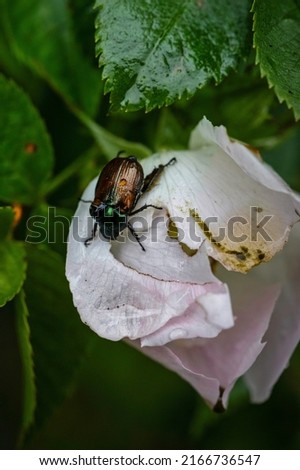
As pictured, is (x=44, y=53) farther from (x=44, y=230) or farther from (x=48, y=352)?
(x=48, y=352)

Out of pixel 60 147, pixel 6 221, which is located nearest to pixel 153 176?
pixel 6 221

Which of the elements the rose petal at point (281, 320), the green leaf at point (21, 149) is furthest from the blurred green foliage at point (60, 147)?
the rose petal at point (281, 320)

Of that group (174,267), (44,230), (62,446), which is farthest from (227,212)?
(62,446)

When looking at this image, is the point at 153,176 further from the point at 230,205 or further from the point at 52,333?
the point at 52,333

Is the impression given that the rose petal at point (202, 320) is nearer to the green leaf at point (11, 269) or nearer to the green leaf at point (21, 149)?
the green leaf at point (11, 269)

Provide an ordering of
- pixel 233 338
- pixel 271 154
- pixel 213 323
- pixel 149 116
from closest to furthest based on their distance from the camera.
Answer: pixel 213 323, pixel 233 338, pixel 149 116, pixel 271 154

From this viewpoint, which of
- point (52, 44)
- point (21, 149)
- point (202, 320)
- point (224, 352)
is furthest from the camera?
point (52, 44)

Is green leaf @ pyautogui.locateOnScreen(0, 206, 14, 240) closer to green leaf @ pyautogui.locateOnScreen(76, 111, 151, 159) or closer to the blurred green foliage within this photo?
the blurred green foliage
